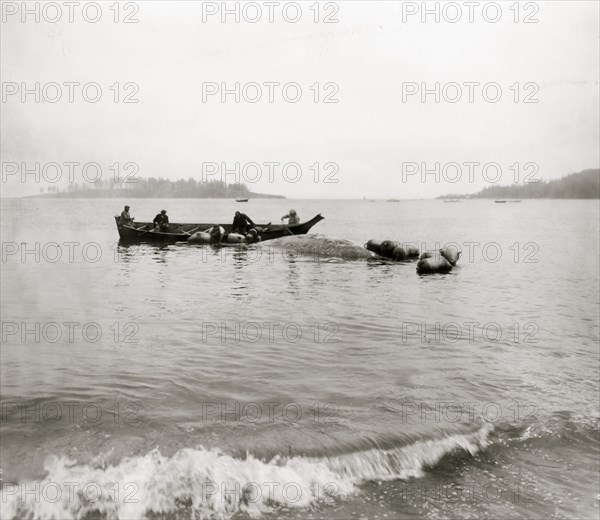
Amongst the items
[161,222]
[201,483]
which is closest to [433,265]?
[201,483]

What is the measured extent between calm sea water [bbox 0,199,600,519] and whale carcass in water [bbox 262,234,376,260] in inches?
422

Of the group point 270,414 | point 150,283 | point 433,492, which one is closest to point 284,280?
point 150,283

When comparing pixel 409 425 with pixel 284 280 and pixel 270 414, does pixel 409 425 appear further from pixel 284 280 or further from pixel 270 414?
pixel 284 280

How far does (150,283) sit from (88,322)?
6.12m

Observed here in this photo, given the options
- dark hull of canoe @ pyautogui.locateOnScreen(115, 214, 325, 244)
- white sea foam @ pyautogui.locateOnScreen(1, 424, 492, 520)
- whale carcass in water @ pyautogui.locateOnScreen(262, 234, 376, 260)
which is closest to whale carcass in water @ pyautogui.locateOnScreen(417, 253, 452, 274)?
whale carcass in water @ pyautogui.locateOnScreen(262, 234, 376, 260)

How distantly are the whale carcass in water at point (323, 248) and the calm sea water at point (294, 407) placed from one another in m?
10.7

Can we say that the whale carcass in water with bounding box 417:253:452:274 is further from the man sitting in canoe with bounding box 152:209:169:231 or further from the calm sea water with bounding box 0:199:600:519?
the man sitting in canoe with bounding box 152:209:169:231

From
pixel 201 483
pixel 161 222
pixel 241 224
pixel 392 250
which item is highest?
pixel 161 222

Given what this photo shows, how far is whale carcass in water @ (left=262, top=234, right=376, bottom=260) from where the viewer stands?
2589cm

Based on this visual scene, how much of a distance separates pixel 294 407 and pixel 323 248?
19708 mm

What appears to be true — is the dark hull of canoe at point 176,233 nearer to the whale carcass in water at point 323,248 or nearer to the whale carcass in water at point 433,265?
the whale carcass in water at point 323,248

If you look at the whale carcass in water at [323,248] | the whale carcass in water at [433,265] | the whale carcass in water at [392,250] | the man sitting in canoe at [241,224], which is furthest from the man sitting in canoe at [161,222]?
the whale carcass in water at [433,265]

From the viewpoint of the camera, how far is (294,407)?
7008mm

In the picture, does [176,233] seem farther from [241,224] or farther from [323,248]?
[323,248]
